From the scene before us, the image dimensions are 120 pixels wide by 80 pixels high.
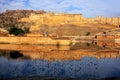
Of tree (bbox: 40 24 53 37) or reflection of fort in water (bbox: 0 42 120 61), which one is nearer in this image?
reflection of fort in water (bbox: 0 42 120 61)

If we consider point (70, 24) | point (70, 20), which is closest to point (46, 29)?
point (70, 24)

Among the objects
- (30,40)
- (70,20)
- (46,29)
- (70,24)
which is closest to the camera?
(30,40)

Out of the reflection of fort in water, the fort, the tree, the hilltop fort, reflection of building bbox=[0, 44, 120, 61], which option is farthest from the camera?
the fort

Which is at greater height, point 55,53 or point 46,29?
point 46,29

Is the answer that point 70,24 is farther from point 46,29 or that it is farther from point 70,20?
point 70,20

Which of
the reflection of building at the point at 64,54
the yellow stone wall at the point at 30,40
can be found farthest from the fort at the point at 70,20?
the reflection of building at the point at 64,54

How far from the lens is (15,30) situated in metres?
56.3

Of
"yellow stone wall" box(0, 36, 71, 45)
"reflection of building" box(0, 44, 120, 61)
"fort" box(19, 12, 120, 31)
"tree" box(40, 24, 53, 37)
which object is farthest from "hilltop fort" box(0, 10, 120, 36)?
"reflection of building" box(0, 44, 120, 61)

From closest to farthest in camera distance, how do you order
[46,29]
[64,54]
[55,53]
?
[64,54]
[55,53]
[46,29]

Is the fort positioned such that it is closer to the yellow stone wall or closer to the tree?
the tree

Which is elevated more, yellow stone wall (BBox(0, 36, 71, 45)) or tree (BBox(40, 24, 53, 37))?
tree (BBox(40, 24, 53, 37))

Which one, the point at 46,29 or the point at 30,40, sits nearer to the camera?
the point at 30,40

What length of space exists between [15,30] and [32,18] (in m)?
40.9

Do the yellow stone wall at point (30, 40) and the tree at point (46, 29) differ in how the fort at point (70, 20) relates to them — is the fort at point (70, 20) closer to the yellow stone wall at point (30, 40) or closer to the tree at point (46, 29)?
the tree at point (46, 29)
